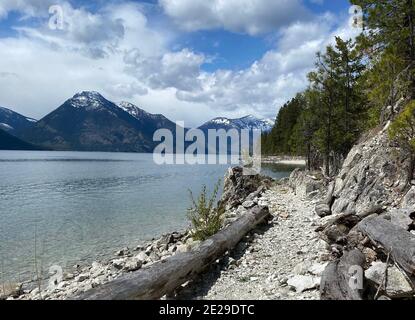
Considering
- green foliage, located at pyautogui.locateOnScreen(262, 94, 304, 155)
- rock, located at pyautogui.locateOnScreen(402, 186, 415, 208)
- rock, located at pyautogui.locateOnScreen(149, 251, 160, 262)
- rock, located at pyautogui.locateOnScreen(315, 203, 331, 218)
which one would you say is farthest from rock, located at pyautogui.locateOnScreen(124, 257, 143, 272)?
green foliage, located at pyautogui.locateOnScreen(262, 94, 304, 155)

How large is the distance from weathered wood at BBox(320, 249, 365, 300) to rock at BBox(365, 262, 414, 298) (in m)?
0.27

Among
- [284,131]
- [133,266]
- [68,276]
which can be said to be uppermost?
[284,131]

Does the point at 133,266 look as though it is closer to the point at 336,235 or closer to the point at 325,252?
the point at 325,252

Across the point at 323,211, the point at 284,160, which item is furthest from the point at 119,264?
the point at 284,160

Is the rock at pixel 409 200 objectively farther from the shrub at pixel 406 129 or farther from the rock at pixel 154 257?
the rock at pixel 154 257

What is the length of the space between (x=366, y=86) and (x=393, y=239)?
19909 mm

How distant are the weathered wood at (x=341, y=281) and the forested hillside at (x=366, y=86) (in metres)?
5.79

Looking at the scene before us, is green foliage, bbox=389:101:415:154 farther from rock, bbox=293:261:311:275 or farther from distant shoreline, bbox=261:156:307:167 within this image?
distant shoreline, bbox=261:156:307:167

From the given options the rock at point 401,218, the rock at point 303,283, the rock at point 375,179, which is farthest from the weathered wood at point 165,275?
the rock at point 375,179

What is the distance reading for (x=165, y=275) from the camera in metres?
8.15

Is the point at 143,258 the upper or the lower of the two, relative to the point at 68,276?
upper

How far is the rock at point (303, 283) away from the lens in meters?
7.94

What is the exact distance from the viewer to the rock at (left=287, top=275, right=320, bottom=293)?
7941mm

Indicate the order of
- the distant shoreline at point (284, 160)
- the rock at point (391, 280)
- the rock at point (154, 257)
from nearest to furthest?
the rock at point (391, 280)
the rock at point (154, 257)
the distant shoreline at point (284, 160)
